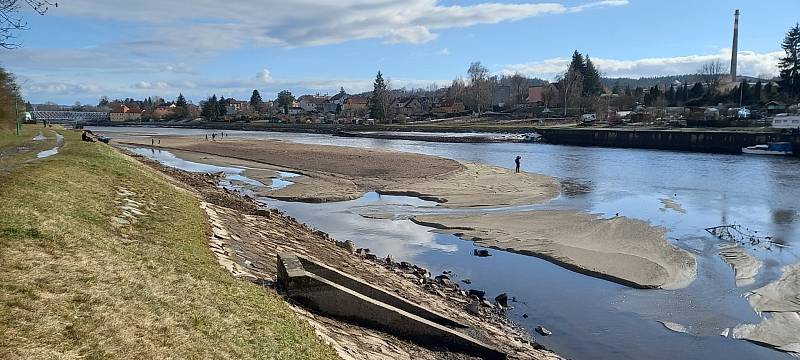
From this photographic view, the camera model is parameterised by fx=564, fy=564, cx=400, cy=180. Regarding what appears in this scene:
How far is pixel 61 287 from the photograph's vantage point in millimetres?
6812

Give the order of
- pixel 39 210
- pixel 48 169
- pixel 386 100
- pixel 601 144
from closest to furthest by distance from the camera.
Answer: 1. pixel 39 210
2. pixel 48 169
3. pixel 601 144
4. pixel 386 100

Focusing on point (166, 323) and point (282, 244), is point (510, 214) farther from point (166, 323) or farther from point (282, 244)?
point (166, 323)

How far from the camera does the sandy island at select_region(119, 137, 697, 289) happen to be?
1783cm

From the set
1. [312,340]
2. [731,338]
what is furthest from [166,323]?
[731,338]

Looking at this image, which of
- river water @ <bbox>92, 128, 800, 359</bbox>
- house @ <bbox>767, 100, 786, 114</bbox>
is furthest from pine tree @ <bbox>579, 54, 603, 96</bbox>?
river water @ <bbox>92, 128, 800, 359</bbox>

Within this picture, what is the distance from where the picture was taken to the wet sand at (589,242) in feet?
55.3

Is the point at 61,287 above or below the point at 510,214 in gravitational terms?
above

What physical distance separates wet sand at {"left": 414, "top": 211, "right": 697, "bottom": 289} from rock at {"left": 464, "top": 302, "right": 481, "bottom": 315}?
5343 mm

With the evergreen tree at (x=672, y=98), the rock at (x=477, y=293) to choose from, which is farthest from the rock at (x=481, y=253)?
the evergreen tree at (x=672, y=98)

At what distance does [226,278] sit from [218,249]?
9.10 feet

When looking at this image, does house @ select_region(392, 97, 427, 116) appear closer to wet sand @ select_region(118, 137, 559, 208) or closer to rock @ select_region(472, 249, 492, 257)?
wet sand @ select_region(118, 137, 559, 208)

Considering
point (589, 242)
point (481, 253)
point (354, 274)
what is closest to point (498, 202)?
point (589, 242)

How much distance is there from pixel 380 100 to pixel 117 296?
138838mm

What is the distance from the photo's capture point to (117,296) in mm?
7012
